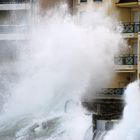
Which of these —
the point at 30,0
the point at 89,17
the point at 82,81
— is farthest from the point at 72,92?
the point at 30,0

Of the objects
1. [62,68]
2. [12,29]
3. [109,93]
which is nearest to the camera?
[109,93]

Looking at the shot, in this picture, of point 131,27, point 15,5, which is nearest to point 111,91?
point 131,27

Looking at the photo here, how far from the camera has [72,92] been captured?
5562cm

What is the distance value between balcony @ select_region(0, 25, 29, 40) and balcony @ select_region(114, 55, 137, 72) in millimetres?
7946

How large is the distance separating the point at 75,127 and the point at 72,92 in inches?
279

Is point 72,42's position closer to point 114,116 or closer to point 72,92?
point 72,92

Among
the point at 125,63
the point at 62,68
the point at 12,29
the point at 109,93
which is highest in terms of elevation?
the point at 12,29

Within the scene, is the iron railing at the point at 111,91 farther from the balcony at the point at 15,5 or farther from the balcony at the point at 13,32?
the balcony at the point at 15,5

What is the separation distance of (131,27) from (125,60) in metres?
1.90

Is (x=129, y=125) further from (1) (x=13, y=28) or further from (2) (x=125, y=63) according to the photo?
(1) (x=13, y=28)

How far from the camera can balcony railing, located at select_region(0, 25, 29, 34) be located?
206 feet

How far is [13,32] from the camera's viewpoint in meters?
63.1

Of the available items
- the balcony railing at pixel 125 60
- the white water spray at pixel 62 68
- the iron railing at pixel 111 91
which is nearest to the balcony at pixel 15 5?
the white water spray at pixel 62 68

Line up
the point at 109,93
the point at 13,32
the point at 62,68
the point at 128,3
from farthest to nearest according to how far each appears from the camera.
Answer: the point at 13,32
the point at 62,68
the point at 128,3
the point at 109,93
